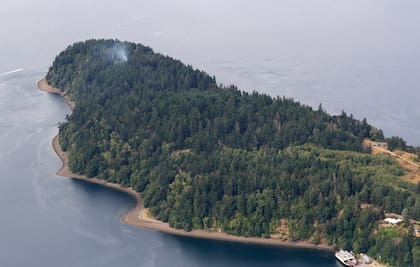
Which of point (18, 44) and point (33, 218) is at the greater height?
point (18, 44)

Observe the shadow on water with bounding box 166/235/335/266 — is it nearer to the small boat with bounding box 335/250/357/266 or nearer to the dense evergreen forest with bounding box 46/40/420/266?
the small boat with bounding box 335/250/357/266

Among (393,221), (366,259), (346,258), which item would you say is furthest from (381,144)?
(346,258)

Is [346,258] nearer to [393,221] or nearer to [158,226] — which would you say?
[393,221]

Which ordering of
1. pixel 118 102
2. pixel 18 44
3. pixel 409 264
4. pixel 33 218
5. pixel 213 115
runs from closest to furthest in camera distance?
pixel 409 264 → pixel 33 218 → pixel 213 115 → pixel 118 102 → pixel 18 44

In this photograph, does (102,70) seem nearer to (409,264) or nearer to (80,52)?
(80,52)

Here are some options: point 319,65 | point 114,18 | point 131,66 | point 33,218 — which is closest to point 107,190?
point 33,218

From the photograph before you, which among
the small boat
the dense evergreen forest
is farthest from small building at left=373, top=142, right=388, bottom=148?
the small boat
